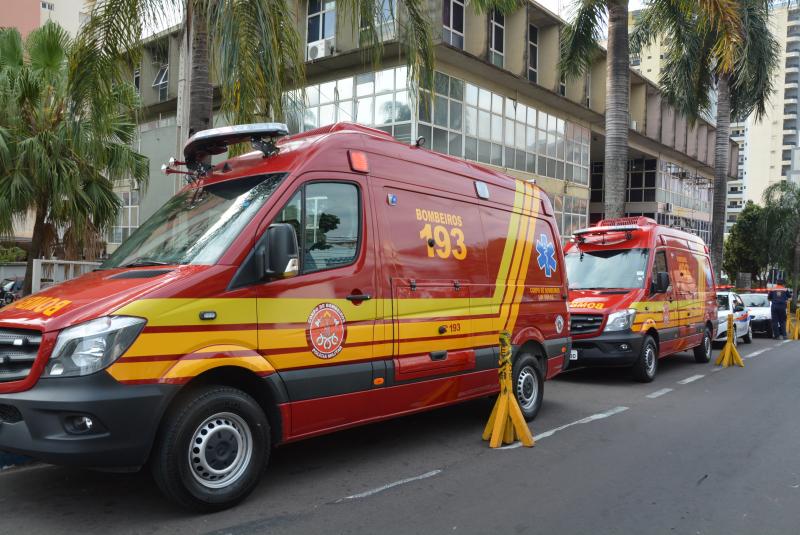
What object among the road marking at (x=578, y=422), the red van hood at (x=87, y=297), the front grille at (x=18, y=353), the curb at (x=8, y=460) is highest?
the red van hood at (x=87, y=297)

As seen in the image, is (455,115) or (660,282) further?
(455,115)

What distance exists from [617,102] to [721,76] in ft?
30.0

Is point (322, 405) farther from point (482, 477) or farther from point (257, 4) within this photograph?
point (257, 4)

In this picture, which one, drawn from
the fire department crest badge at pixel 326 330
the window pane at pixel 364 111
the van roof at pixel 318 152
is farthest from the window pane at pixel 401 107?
the fire department crest badge at pixel 326 330

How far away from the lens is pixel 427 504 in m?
4.70

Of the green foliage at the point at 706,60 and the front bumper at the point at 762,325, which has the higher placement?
the green foliage at the point at 706,60

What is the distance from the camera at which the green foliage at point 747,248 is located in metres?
38.8

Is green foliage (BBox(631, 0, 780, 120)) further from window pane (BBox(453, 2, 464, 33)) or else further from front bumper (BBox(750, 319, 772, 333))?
front bumper (BBox(750, 319, 772, 333))

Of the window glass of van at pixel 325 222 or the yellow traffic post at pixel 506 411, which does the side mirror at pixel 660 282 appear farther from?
the window glass of van at pixel 325 222

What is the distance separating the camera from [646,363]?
34.5ft

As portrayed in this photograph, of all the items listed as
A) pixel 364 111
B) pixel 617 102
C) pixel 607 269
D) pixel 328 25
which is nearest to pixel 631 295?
pixel 607 269

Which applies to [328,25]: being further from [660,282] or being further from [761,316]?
[761,316]

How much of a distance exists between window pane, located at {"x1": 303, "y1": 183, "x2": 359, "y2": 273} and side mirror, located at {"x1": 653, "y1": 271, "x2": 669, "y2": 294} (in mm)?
6984

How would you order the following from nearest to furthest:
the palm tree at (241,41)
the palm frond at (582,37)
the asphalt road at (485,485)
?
the asphalt road at (485,485) → the palm tree at (241,41) → the palm frond at (582,37)
